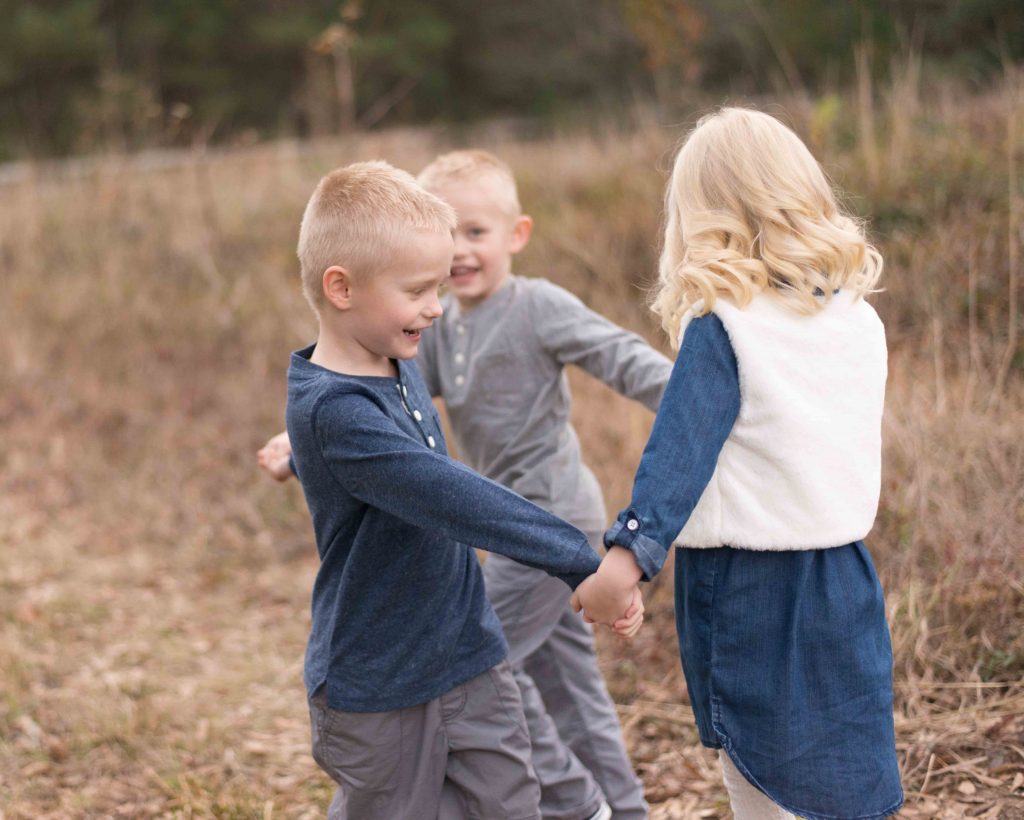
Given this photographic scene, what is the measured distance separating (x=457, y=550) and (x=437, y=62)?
2325 centimetres

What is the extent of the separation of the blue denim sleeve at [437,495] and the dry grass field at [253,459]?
1.37 m

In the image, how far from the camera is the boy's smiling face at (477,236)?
9.37ft

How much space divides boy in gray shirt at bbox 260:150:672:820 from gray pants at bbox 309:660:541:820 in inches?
15.2

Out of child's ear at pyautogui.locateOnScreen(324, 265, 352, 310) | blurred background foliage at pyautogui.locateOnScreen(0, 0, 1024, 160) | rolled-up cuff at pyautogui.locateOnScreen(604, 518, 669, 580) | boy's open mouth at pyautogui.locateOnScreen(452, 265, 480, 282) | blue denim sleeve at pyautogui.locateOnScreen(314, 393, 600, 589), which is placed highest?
blurred background foliage at pyautogui.locateOnScreen(0, 0, 1024, 160)

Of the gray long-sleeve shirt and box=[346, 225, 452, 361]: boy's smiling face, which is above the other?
box=[346, 225, 452, 361]: boy's smiling face

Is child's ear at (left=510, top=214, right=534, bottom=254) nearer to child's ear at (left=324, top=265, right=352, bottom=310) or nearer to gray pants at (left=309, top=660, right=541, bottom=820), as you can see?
child's ear at (left=324, top=265, right=352, bottom=310)

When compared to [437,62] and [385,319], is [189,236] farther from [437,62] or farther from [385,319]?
[437,62]

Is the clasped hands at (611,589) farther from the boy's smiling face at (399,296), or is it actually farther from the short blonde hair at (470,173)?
the short blonde hair at (470,173)

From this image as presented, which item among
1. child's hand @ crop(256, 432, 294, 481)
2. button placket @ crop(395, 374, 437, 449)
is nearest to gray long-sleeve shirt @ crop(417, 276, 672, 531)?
child's hand @ crop(256, 432, 294, 481)

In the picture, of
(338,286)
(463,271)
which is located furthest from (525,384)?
(338,286)

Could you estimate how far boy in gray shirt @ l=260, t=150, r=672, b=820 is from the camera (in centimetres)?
277

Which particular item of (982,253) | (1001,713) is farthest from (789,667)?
(982,253)

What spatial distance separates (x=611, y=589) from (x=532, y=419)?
84 cm

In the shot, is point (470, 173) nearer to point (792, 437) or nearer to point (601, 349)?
point (601, 349)
